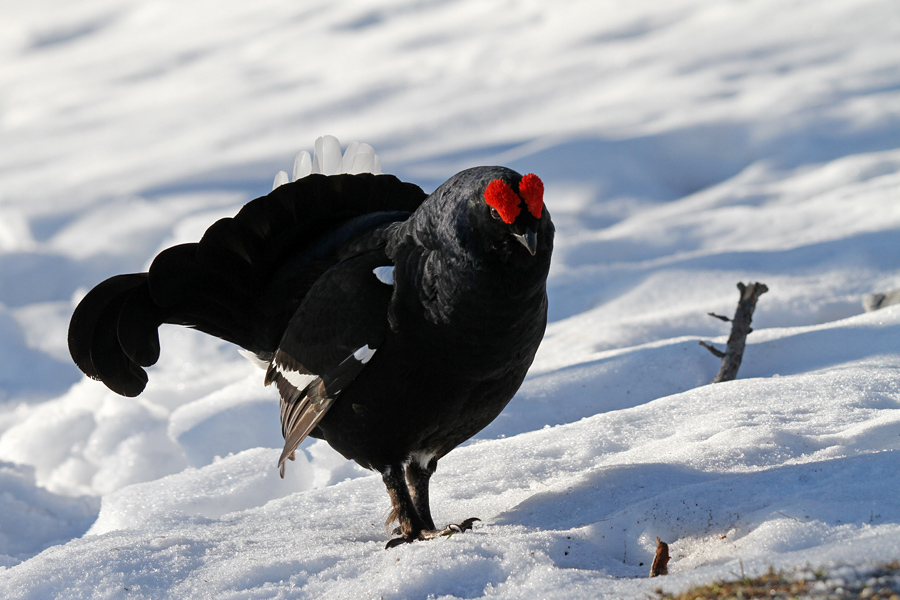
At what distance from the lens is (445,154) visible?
990 cm

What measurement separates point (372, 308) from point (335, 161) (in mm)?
1387

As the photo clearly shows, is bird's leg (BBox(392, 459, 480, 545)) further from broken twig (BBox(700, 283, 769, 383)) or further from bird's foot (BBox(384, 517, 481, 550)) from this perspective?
broken twig (BBox(700, 283, 769, 383))

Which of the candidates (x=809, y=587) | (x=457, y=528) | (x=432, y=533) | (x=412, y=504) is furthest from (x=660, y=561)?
(x=412, y=504)

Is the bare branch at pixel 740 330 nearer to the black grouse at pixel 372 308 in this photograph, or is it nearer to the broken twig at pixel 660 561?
the black grouse at pixel 372 308

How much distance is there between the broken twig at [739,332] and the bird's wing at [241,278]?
1929mm

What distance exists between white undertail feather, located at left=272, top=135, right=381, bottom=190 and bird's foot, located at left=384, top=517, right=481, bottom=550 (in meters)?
1.72

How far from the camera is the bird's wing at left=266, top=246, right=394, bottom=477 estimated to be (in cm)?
255

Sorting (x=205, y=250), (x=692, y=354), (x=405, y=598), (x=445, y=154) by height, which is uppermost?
(x=445, y=154)

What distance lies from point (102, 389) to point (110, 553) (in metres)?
3.59

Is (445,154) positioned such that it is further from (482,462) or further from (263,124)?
(482,462)

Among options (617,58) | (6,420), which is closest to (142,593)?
(6,420)

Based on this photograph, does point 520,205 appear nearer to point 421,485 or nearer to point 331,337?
point 331,337

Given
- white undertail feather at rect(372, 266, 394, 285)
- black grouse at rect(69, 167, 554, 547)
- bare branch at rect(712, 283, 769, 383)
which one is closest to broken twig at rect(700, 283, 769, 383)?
bare branch at rect(712, 283, 769, 383)

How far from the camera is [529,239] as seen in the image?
2.15 metres
